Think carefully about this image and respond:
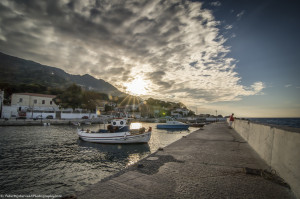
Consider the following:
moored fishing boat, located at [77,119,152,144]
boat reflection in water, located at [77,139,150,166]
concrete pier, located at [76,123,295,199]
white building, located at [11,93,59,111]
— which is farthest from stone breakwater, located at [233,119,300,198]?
white building, located at [11,93,59,111]

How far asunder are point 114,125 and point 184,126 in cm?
2603

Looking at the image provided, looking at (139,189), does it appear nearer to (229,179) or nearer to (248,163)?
(229,179)

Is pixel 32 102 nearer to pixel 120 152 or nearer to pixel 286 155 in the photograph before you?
pixel 120 152

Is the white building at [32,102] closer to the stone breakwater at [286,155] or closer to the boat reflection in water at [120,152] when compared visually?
the boat reflection in water at [120,152]

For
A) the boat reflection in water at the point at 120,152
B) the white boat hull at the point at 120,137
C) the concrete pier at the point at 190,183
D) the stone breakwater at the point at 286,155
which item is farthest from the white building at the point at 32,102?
the stone breakwater at the point at 286,155

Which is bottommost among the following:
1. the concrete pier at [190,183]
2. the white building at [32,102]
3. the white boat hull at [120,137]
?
the white boat hull at [120,137]

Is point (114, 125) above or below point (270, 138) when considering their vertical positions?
below

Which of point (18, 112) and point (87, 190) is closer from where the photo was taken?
point (87, 190)

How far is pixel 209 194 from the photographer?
10.6 ft

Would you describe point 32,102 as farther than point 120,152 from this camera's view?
Yes

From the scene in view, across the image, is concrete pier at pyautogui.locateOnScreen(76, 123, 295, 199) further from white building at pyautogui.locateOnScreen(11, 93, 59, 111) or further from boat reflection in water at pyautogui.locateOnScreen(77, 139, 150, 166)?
white building at pyautogui.locateOnScreen(11, 93, 59, 111)

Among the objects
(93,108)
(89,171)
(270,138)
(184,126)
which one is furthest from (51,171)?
(93,108)

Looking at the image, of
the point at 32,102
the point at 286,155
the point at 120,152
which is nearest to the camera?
the point at 286,155

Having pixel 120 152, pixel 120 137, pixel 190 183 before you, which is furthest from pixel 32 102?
pixel 190 183
